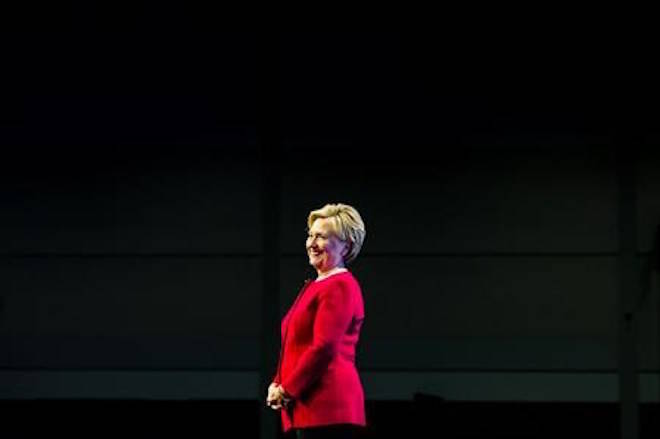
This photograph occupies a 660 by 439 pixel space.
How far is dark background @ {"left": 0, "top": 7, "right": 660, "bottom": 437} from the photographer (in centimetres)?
765

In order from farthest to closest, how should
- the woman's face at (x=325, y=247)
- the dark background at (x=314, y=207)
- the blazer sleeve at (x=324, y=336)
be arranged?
the dark background at (x=314, y=207) < the woman's face at (x=325, y=247) < the blazer sleeve at (x=324, y=336)

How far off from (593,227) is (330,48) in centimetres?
208

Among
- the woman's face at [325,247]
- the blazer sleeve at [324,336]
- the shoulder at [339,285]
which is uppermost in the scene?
the woman's face at [325,247]

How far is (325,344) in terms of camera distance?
4379mm

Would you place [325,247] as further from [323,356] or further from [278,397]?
[278,397]

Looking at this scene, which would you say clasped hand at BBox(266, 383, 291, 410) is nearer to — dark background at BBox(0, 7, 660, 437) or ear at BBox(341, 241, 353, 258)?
ear at BBox(341, 241, 353, 258)

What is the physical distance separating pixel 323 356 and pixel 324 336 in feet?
0.25

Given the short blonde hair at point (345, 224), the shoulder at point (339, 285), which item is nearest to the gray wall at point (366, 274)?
the short blonde hair at point (345, 224)

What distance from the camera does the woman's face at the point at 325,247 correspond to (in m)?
4.54

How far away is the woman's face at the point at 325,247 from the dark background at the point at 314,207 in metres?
3.15

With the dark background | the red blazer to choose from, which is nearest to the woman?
the red blazer

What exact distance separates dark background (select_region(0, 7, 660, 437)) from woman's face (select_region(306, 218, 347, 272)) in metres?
3.15

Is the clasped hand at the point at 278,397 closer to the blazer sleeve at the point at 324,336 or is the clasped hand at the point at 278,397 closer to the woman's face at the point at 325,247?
the blazer sleeve at the point at 324,336

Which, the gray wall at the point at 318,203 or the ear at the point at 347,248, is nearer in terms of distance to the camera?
the ear at the point at 347,248
